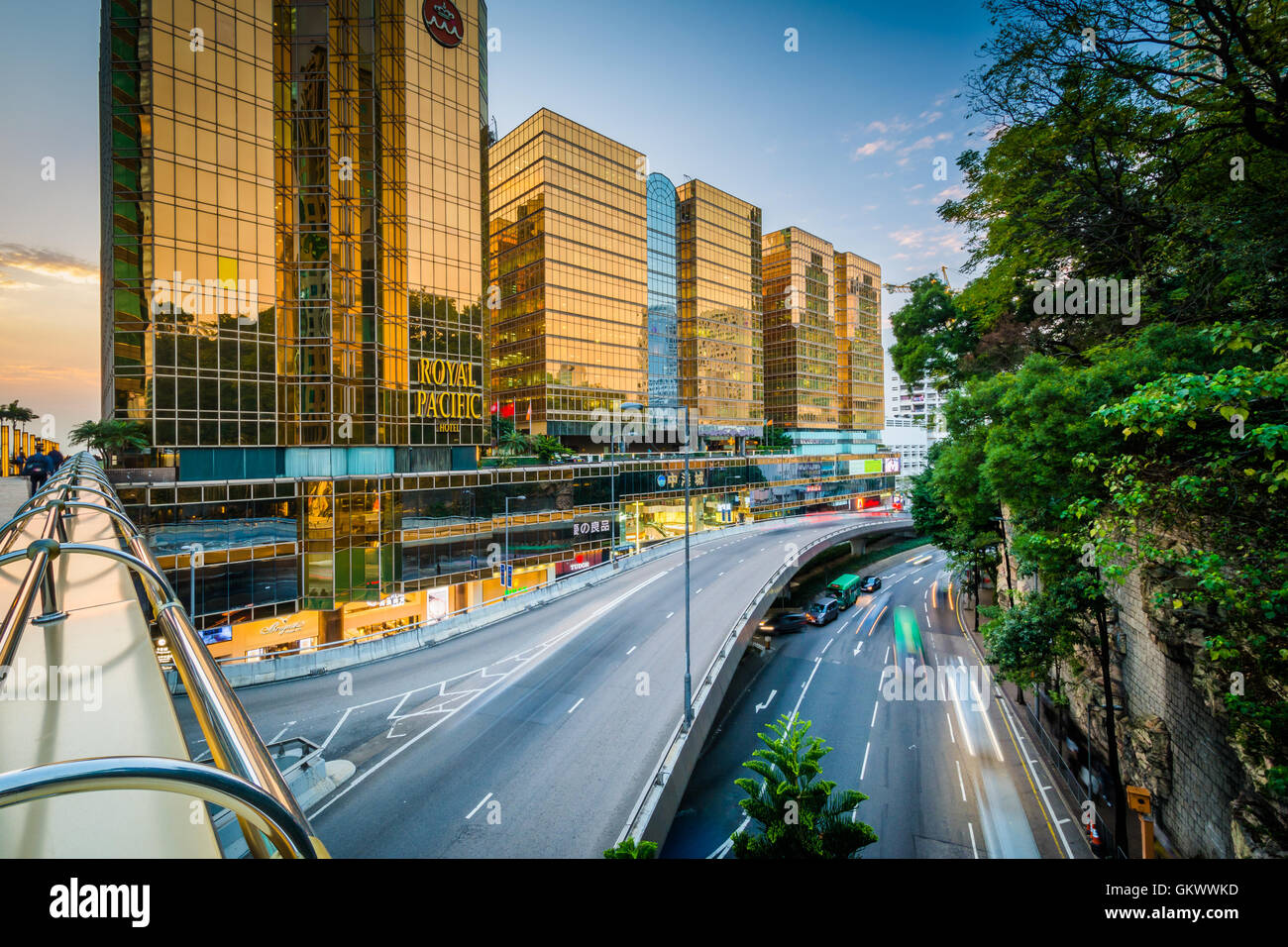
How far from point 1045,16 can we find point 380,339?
34.2 metres

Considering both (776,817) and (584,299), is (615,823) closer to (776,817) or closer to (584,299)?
(776,817)

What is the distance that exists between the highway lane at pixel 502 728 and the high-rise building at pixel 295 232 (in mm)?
17576

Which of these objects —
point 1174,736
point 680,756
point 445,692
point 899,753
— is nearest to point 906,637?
point 899,753

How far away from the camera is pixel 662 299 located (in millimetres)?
70000

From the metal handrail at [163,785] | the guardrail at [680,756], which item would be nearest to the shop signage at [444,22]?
the guardrail at [680,756]

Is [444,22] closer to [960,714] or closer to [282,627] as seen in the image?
[282,627]

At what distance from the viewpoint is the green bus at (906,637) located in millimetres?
32594

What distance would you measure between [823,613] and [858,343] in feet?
237

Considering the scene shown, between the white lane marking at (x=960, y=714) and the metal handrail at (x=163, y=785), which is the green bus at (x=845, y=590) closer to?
the white lane marking at (x=960, y=714)

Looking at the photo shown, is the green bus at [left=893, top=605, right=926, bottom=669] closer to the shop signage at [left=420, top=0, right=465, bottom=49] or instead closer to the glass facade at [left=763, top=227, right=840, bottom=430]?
the glass facade at [left=763, top=227, right=840, bottom=430]

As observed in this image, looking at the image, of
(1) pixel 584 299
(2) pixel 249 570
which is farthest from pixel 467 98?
(2) pixel 249 570

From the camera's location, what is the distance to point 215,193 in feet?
93.4

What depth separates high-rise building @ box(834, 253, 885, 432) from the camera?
3735 inches

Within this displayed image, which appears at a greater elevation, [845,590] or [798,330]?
[798,330]
